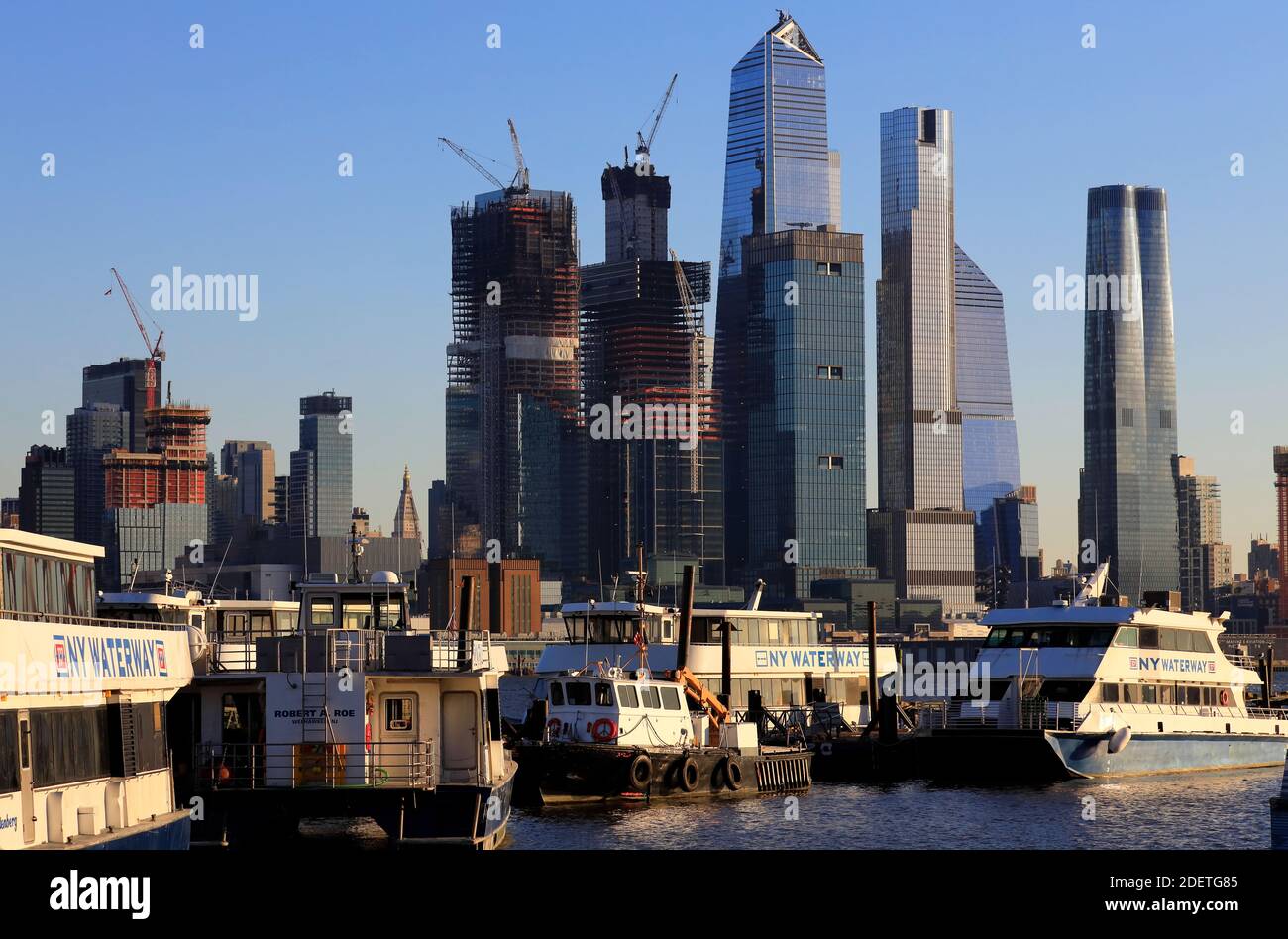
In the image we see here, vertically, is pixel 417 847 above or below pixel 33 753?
below

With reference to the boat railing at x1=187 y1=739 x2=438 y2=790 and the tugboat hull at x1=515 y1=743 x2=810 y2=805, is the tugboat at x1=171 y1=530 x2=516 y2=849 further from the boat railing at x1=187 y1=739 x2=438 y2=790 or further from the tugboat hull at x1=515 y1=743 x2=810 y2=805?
the tugboat hull at x1=515 y1=743 x2=810 y2=805

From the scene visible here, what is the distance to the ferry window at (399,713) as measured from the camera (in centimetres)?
4147

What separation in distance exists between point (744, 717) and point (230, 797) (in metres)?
43.2

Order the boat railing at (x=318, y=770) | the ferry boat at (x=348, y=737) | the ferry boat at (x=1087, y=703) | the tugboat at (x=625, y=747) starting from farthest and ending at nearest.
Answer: the ferry boat at (x=1087, y=703)
the tugboat at (x=625, y=747)
the boat railing at (x=318, y=770)
the ferry boat at (x=348, y=737)

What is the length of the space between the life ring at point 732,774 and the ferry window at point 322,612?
64.8 feet

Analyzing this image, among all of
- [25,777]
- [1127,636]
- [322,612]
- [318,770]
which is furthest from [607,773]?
[25,777]

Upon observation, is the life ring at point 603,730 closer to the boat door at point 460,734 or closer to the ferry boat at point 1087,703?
the ferry boat at point 1087,703

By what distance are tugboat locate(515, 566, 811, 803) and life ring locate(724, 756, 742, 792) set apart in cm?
3

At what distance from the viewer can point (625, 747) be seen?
6072cm

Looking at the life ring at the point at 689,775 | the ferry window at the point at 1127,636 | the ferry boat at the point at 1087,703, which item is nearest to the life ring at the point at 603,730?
the life ring at the point at 689,775

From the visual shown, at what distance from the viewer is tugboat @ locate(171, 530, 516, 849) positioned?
3925 cm

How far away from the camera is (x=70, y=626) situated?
Answer: 28297 millimetres

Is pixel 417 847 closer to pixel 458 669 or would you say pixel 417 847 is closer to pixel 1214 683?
pixel 458 669
